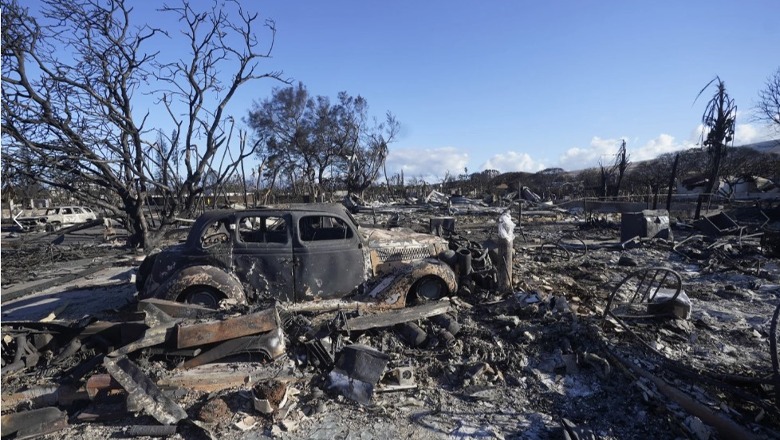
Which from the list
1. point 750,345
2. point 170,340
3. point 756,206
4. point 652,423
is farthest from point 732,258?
point 170,340

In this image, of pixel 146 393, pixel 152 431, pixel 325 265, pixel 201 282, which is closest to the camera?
pixel 152 431

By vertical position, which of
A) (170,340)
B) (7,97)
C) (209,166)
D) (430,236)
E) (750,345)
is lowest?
(750,345)

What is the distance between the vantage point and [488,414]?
3650mm

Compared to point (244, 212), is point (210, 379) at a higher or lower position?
lower

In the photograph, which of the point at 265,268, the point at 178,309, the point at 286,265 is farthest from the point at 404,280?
the point at 178,309

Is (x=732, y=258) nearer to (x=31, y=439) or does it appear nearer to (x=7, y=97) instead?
(x=31, y=439)

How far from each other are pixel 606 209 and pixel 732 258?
925 cm

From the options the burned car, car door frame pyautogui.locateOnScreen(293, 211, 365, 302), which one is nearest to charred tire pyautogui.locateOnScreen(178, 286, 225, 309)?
the burned car

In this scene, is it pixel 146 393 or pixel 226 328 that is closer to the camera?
pixel 146 393

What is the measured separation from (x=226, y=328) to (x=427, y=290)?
270cm

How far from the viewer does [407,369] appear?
13.8 ft

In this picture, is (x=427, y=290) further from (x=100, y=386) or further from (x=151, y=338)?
(x=100, y=386)

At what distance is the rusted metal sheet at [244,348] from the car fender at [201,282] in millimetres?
783

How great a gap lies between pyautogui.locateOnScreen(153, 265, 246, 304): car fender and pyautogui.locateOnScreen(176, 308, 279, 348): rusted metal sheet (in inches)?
28.8
